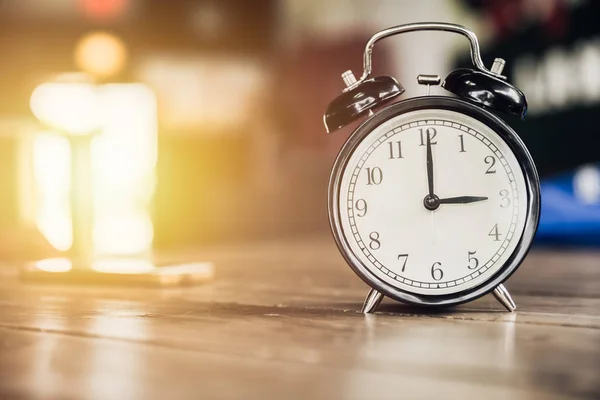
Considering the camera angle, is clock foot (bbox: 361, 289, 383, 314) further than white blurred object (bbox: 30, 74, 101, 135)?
No

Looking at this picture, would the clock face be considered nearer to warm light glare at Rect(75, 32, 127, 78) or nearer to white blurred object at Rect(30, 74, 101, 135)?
white blurred object at Rect(30, 74, 101, 135)

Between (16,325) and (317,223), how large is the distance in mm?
3544

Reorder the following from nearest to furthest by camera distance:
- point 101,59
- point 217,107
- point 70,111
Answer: point 70,111
point 101,59
point 217,107

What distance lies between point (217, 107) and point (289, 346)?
434 cm

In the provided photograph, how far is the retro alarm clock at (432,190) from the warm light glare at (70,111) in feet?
2.80

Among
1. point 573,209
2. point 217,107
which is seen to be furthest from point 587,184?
point 217,107

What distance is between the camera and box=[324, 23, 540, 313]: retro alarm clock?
1026 millimetres

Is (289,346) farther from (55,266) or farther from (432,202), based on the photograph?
(55,266)

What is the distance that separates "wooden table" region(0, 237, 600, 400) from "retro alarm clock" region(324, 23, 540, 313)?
0.06 metres

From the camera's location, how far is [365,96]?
3.37ft

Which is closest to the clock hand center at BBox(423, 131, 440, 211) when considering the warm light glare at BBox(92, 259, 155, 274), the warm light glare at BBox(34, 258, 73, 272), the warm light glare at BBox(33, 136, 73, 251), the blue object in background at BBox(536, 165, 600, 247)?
the warm light glare at BBox(92, 259, 155, 274)

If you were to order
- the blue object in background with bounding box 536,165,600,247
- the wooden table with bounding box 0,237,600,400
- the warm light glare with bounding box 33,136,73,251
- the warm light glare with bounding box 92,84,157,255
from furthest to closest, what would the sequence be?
1. the warm light glare with bounding box 92,84,157,255
2. the warm light glare with bounding box 33,136,73,251
3. the blue object in background with bounding box 536,165,600,247
4. the wooden table with bounding box 0,237,600,400

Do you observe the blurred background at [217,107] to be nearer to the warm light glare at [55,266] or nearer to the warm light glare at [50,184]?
the warm light glare at [50,184]

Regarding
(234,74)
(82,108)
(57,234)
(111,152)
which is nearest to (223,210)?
(111,152)
